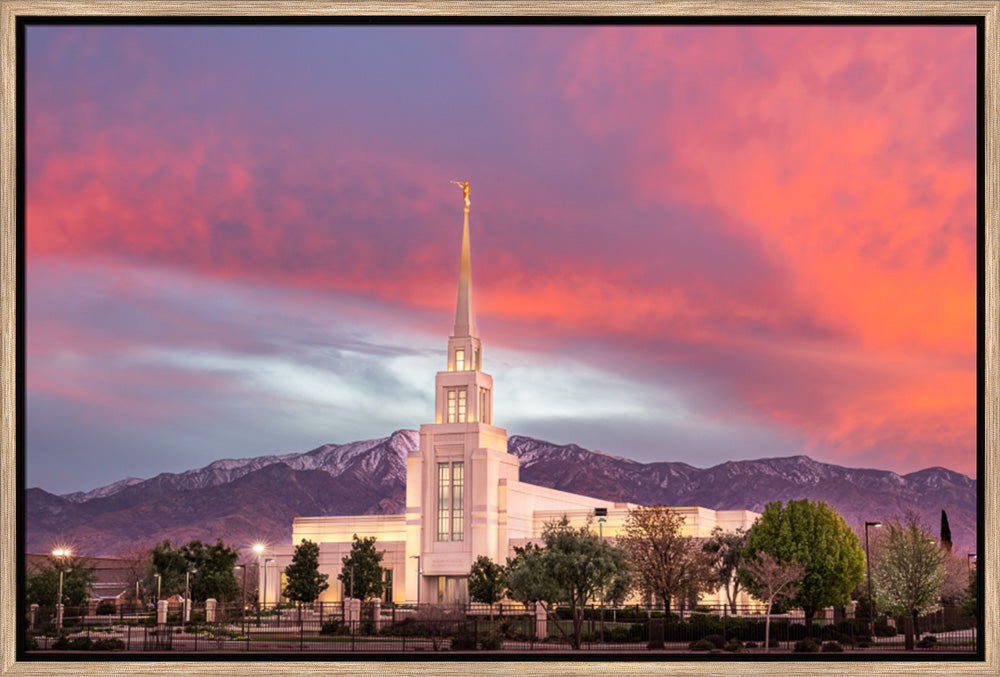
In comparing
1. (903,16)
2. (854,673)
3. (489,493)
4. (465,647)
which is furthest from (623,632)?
(489,493)

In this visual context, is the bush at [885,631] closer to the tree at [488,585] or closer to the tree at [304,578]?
the tree at [488,585]

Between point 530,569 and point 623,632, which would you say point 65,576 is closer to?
point 530,569

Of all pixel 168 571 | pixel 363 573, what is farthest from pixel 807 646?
pixel 363 573

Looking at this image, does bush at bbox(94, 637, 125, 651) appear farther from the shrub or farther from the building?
the building

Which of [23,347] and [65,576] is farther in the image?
[65,576]

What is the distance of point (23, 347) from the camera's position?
18.2 m

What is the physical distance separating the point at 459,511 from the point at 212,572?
25.0m

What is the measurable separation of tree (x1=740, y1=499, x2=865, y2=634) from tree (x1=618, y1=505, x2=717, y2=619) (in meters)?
5.73

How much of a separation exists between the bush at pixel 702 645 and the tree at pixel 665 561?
20.6 metres

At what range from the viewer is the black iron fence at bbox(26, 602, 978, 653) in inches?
1494

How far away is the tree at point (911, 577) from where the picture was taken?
4538 centimetres

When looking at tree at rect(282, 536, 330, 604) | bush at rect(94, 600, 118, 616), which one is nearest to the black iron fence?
bush at rect(94, 600, 118, 616)

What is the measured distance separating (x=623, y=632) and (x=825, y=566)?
41.0ft

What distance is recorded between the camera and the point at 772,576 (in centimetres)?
5144
